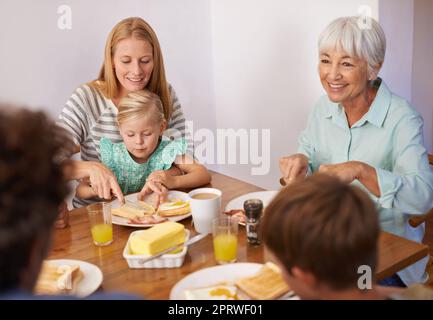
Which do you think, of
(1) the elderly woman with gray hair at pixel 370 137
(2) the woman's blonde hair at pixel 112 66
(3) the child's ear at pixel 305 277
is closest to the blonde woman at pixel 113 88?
(2) the woman's blonde hair at pixel 112 66

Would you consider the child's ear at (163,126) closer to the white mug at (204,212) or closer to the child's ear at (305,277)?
the white mug at (204,212)

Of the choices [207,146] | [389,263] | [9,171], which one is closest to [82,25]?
[207,146]

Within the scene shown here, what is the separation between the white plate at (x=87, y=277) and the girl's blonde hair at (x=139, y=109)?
0.78m

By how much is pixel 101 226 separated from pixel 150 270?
0.81 ft

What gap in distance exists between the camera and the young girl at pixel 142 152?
6.30 ft

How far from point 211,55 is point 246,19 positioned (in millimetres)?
419

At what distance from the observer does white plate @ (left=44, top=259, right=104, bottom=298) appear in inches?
45.7

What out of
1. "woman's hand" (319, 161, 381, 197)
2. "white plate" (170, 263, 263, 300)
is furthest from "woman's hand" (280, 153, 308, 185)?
"white plate" (170, 263, 263, 300)

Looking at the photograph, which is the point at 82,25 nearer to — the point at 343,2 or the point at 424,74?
the point at 343,2

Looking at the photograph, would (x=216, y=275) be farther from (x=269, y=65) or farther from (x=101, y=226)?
(x=269, y=65)

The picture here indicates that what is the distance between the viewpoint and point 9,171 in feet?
1.86

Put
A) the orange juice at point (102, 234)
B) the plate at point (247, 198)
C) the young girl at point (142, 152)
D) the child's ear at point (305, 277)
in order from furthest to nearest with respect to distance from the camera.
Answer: the young girl at point (142, 152) → the plate at point (247, 198) → the orange juice at point (102, 234) → the child's ear at point (305, 277)

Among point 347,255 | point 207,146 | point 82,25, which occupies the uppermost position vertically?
point 82,25

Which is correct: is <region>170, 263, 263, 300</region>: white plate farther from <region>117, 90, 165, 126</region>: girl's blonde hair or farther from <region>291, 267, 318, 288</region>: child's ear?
<region>117, 90, 165, 126</region>: girl's blonde hair
